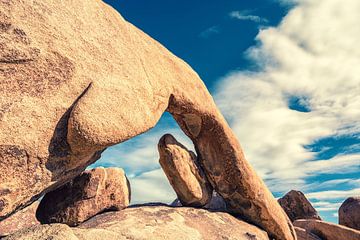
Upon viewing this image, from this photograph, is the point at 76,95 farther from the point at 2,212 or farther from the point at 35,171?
the point at 2,212

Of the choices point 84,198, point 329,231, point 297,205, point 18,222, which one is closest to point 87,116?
point 84,198

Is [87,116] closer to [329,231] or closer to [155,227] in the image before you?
[155,227]

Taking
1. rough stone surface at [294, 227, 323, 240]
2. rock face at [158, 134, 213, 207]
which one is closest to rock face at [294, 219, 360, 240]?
rough stone surface at [294, 227, 323, 240]

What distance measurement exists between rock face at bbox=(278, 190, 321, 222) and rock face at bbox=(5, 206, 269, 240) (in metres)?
8.50

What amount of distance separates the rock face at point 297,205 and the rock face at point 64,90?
11574 mm

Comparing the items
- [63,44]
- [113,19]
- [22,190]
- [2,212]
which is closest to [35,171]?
[22,190]

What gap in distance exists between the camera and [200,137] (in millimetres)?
8297

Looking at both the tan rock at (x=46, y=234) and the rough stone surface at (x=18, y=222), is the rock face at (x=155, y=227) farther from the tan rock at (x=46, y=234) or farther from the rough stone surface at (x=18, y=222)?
the rough stone surface at (x=18, y=222)

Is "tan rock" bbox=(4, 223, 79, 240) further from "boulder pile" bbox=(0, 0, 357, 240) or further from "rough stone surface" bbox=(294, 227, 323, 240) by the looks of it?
"rough stone surface" bbox=(294, 227, 323, 240)

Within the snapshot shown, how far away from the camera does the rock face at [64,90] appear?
4.42m

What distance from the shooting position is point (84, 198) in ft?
20.1

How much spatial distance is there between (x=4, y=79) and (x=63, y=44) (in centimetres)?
92

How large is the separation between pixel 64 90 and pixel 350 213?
1556 cm

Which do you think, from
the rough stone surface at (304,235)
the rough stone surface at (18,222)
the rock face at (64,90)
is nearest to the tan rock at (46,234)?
the rock face at (64,90)
